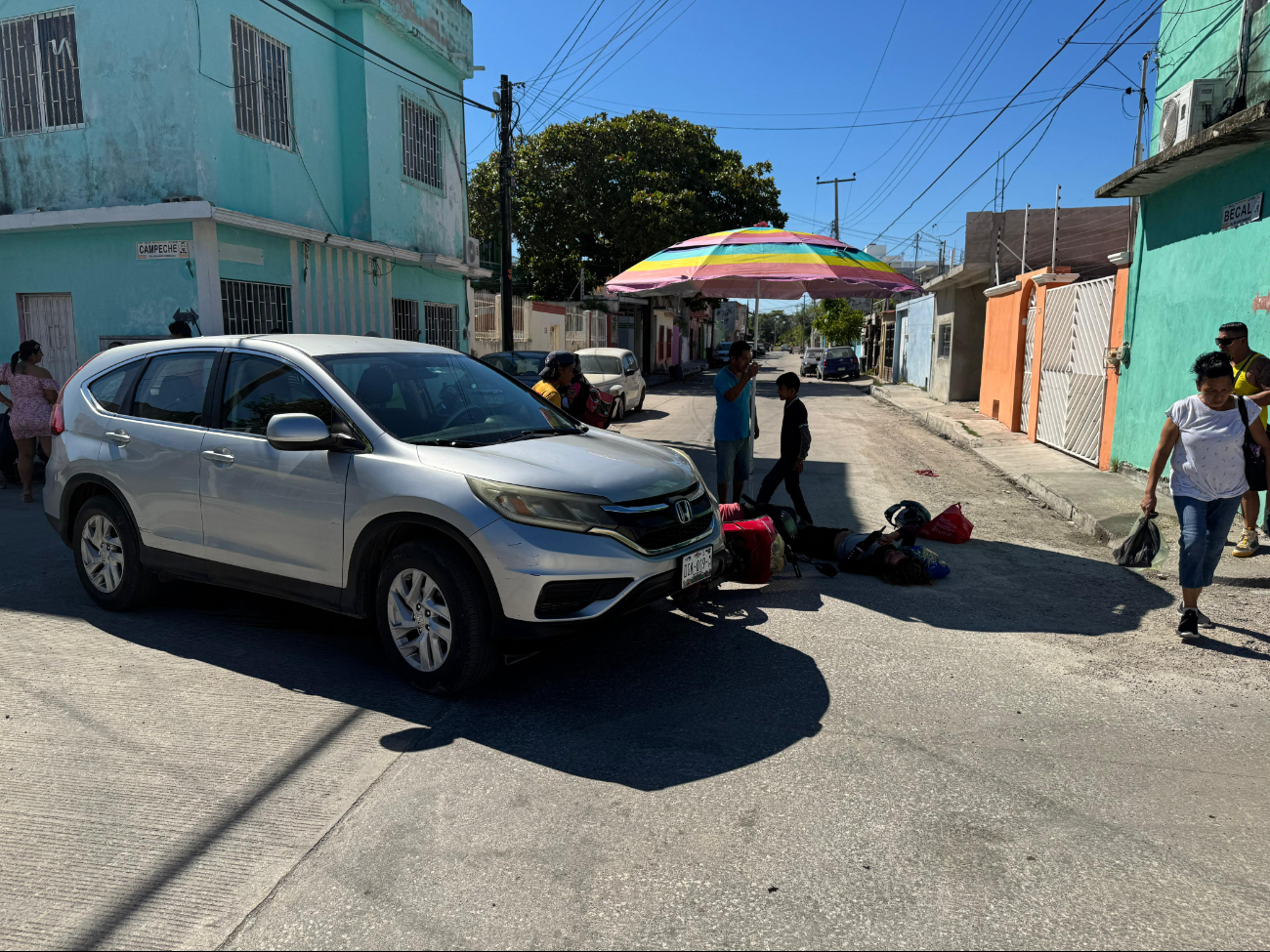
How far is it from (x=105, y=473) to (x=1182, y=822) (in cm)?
574

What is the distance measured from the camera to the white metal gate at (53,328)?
12180 millimetres

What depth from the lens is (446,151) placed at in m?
17.4

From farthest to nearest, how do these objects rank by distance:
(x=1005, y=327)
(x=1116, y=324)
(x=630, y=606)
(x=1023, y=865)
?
(x=1005, y=327)
(x=1116, y=324)
(x=630, y=606)
(x=1023, y=865)

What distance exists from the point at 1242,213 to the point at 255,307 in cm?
1163

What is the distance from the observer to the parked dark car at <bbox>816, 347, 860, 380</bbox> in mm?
38438

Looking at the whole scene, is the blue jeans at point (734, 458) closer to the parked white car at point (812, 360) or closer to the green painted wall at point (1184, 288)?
the green painted wall at point (1184, 288)

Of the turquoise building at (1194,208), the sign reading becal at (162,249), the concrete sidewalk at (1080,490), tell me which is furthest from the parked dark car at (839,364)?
the sign reading becal at (162,249)

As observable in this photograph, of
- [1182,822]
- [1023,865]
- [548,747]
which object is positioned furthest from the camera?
[548,747]

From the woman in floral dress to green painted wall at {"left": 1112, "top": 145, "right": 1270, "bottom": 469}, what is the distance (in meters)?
11.6

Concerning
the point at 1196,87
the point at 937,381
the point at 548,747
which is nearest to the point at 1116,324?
the point at 1196,87

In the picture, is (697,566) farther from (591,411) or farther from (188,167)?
→ (188,167)

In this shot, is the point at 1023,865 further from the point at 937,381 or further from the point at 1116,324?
the point at 937,381

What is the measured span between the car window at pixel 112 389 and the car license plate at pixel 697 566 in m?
3.68

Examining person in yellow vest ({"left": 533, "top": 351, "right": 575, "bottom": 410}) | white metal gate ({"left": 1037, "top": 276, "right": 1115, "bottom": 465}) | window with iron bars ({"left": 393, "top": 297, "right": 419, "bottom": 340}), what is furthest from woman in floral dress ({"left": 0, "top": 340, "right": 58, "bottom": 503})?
white metal gate ({"left": 1037, "top": 276, "right": 1115, "bottom": 465})
